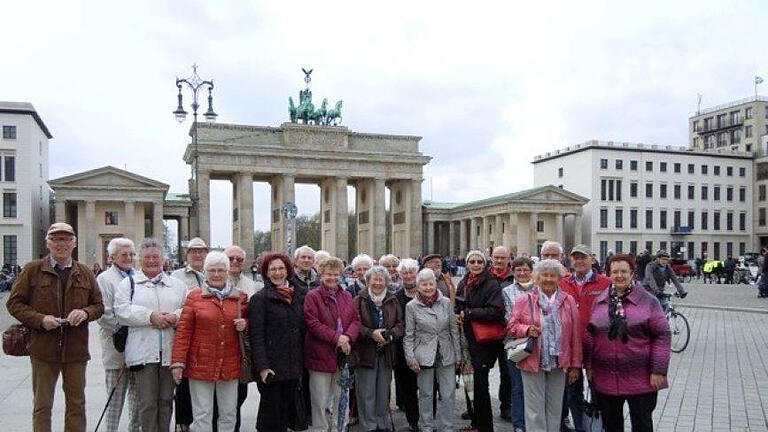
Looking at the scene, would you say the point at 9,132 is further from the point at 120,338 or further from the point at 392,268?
the point at 120,338

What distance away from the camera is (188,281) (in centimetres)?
723

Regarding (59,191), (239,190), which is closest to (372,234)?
(239,190)

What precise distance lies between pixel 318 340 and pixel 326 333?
168mm

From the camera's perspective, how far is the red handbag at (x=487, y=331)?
7098mm

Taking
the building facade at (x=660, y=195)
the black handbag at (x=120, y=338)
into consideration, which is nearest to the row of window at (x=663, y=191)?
the building facade at (x=660, y=195)

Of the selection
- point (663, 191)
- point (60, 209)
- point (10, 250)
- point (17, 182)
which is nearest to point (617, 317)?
point (60, 209)

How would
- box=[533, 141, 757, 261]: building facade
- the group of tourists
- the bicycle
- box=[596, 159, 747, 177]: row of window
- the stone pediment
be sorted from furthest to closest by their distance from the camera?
1. box=[596, 159, 747, 177]: row of window
2. box=[533, 141, 757, 261]: building facade
3. the stone pediment
4. the bicycle
5. the group of tourists

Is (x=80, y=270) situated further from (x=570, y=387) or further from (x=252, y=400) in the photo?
(x=570, y=387)

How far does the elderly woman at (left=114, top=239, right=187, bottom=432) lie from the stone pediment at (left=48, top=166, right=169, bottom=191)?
160 ft

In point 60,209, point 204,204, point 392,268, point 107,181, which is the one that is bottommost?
point 392,268

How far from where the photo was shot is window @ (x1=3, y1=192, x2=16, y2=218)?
5156 centimetres

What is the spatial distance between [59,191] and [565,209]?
153 feet

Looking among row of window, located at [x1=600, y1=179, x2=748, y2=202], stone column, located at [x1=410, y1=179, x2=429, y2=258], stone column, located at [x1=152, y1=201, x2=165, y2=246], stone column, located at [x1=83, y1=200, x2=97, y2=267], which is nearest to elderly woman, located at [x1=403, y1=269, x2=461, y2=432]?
stone column, located at [x1=152, y1=201, x2=165, y2=246]

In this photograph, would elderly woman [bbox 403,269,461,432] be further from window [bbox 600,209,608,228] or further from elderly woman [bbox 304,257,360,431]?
window [bbox 600,209,608,228]
